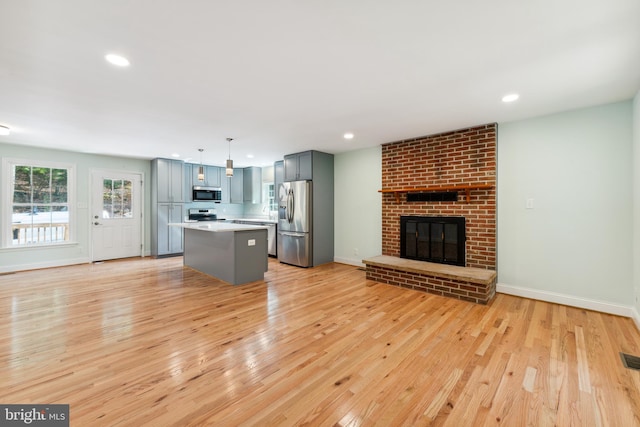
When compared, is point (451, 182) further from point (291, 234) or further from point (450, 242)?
point (291, 234)

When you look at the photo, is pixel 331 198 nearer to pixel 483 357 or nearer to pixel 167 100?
pixel 167 100

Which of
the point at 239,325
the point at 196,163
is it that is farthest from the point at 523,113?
the point at 196,163

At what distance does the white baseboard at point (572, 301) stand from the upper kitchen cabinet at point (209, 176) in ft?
22.7

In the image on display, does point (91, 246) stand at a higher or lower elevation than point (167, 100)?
lower

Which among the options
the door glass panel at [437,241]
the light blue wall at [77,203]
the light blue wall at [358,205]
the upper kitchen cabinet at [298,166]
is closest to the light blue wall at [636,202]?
the door glass panel at [437,241]

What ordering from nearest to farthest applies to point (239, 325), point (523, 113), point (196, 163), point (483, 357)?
point (483, 357), point (239, 325), point (523, 113), point (196, 163)

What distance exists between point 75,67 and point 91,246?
5200 mm

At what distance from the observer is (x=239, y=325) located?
9.31ft

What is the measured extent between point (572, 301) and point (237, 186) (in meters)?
7.62

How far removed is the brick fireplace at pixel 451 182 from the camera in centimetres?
389

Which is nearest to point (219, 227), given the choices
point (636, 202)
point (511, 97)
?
point (511, 97)

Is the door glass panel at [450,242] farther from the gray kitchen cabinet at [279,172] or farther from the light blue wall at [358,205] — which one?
the gray kitchen cabinet at [279,172]

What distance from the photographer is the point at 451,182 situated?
13.9ft

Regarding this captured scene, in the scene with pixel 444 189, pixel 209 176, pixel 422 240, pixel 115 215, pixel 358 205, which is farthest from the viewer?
pixel 209 176
